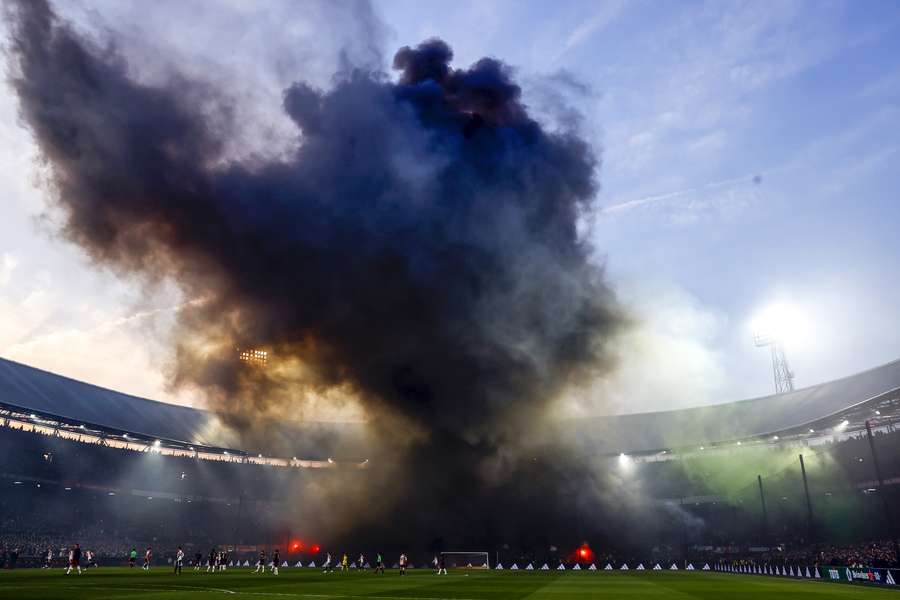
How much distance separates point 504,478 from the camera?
68688mm

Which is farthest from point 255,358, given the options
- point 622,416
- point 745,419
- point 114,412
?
point 745,419

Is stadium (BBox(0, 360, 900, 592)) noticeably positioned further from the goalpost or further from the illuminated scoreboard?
the illuminated scoreboard

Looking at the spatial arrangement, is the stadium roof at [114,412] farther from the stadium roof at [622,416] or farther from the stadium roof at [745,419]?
the stadium roof at [745,419]

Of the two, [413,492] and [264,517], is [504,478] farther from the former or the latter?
[264,517]

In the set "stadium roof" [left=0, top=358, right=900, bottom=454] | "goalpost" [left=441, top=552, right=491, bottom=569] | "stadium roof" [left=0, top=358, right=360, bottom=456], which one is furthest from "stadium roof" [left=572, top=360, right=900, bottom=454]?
"stadium roof" [left=0, top=358, right=360, bottom=456]

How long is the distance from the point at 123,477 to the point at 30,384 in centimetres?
2285

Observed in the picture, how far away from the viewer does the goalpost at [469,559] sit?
6550 centimetres

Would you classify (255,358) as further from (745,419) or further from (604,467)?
(745,419)

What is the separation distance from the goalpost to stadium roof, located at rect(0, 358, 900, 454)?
24.0m

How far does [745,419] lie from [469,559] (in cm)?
4403

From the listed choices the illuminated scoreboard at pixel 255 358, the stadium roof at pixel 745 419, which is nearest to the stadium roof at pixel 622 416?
the stadium roof at pixel 745 419

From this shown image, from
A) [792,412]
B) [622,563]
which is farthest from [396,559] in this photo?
[792,412]

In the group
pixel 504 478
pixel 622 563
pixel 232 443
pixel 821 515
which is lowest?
pixel 622 563

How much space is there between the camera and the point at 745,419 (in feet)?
272
